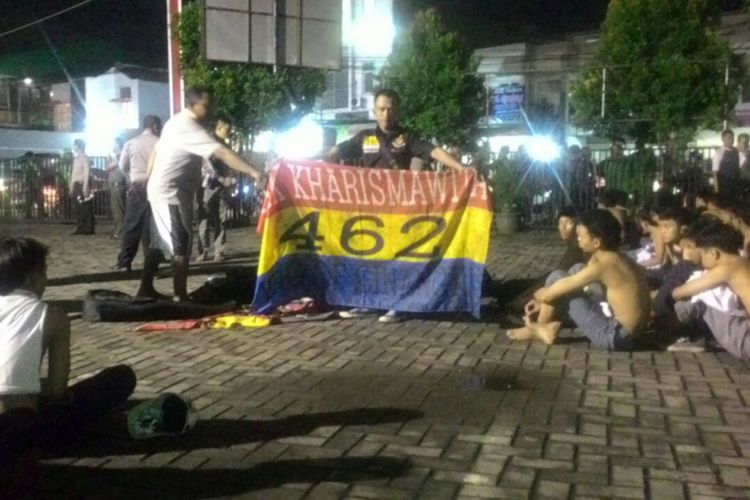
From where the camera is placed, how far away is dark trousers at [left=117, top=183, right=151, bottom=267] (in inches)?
427

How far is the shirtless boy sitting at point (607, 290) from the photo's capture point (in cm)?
696

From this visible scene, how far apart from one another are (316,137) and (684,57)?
48.8 feet

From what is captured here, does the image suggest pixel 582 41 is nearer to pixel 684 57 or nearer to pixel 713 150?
pixel 684 57

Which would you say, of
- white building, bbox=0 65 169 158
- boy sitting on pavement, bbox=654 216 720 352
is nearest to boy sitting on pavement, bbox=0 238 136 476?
boy sitting on pavement, bbox=654 216 720 352

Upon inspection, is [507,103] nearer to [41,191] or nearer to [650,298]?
[41,191]

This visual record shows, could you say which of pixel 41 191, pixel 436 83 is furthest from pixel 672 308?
pixel 436 83

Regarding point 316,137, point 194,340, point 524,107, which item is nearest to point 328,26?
point 194,340

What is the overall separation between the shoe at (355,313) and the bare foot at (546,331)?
1719 millimetres

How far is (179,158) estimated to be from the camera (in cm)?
885

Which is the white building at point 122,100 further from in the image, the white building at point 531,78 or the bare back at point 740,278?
the bare back at point 740,278

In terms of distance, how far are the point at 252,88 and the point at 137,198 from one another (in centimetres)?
2049

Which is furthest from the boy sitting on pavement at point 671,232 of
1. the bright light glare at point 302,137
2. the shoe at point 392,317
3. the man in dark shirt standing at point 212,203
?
the bright light glare at point 302,137

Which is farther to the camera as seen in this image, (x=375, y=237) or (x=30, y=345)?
(x=375, y=237)

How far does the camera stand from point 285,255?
8.34m
